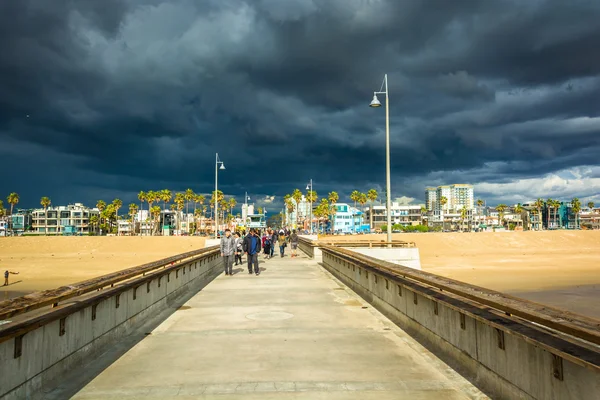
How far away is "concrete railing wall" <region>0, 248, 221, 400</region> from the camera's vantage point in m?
5.44

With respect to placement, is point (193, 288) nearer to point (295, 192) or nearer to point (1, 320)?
point (1, 320)

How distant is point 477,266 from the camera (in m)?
50.9

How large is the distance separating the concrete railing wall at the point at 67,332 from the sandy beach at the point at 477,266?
18606 mm

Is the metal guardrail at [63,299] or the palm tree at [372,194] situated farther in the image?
the palm tree at [372,194]

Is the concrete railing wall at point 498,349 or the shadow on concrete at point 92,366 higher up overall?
the concrete railing wall at point 498,349

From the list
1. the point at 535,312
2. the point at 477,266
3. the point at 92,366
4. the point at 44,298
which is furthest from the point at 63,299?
the point at 477,266

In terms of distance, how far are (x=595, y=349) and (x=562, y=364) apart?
338 mm

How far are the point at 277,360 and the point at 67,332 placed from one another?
3.02 meters

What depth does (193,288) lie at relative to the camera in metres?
17.8

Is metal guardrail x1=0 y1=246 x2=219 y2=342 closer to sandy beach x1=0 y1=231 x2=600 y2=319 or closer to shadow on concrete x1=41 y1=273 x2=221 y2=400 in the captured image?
shadow on concrete x1=41 y1=273 x2=221 y2=400

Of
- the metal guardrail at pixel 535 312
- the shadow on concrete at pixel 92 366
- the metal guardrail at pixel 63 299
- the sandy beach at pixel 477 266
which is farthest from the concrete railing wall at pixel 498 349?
the sandy beach at pixel 477 266

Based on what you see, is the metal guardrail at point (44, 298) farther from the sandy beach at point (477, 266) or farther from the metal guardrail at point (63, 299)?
the sandy beach at point (477, 266)

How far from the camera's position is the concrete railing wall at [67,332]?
5.44 metres

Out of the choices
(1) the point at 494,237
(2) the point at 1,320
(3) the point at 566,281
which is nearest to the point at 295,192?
(1) the point at 494,237
